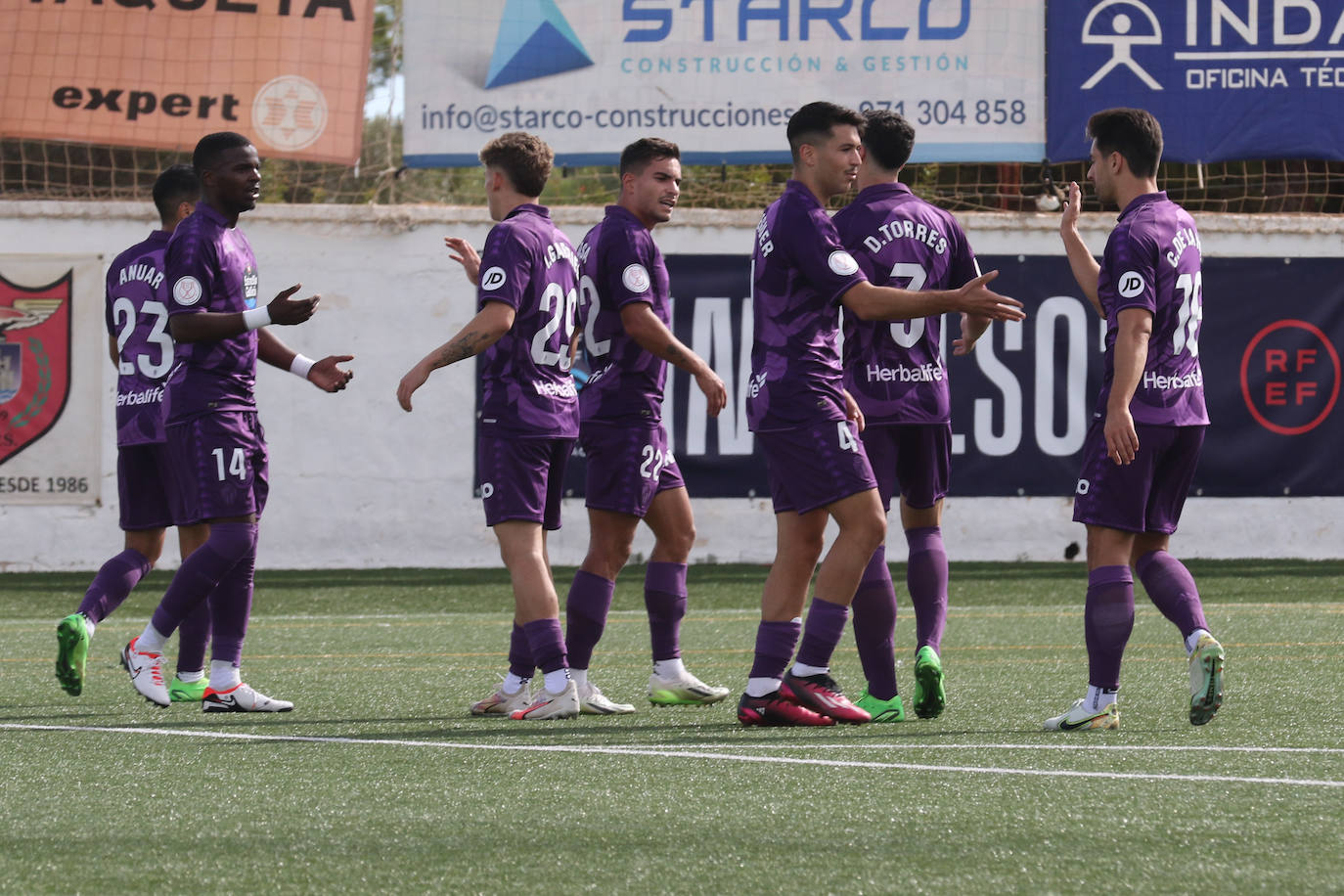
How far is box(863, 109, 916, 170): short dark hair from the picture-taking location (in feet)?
18.4

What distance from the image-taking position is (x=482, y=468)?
5.69 metres

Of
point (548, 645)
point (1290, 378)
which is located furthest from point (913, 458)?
point (1290, 378)

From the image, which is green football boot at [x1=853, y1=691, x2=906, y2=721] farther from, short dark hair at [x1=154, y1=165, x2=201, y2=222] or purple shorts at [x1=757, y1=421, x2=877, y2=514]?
short dark hair at [x1=154, y1=165, x2=201, y2=222]

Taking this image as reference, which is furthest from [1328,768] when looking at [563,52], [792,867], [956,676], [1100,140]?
[563,52]

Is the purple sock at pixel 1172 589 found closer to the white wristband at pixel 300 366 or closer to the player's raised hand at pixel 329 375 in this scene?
the player's raised hand at pixel 329 375

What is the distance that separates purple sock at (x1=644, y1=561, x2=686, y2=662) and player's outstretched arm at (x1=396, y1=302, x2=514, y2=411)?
115cm

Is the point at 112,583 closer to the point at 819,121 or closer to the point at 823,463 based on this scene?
the point at 823,463

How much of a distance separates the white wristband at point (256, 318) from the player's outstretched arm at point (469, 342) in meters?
0.55

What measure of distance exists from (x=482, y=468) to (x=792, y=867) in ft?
8.72

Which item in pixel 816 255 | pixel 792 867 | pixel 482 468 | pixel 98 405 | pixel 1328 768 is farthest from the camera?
pixel 98 405

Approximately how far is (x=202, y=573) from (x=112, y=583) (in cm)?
78

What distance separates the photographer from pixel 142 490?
6.57 meters

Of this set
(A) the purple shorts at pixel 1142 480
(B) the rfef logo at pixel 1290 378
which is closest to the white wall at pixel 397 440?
(B) the rfef logo at pixel 1290 378

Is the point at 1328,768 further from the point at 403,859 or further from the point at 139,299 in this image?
the point at 139,299
